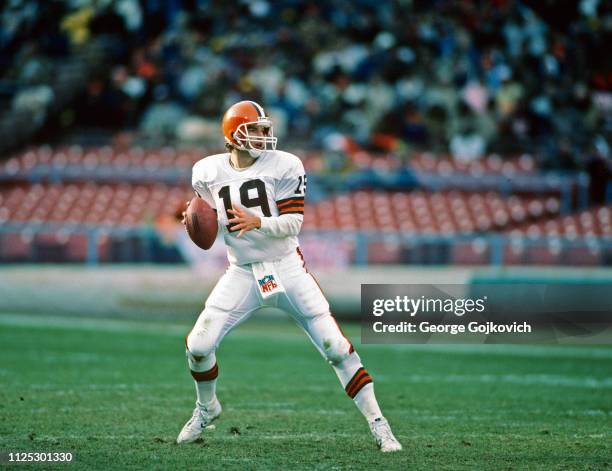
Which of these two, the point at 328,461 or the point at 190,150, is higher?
the point at 328,461

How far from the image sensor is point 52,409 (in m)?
6.50

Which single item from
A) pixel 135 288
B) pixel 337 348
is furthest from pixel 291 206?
pixel 135 288

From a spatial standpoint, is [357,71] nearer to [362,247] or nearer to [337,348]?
[362,247]

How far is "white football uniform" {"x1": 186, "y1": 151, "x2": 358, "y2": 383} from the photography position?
5.29m

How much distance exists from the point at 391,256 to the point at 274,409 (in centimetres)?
638

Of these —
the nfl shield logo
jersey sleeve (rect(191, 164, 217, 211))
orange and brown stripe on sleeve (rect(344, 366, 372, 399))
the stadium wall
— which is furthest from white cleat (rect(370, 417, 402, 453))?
the stadium wall

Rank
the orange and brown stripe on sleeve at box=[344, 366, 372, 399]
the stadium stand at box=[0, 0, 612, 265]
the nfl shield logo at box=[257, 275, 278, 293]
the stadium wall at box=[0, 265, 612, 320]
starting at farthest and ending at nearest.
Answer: the stadium stand at box=[0, 0, 612, 265] → the stadium wall at box=[0, 265, 612, 320] → the nfl shield logo at box=[257, 275, 278, 293] → the orange and brown stripe on sleeve at box=[344, 366, 372, 399]

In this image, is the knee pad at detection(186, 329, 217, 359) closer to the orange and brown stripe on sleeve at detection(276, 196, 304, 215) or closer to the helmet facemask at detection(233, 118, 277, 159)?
the orange and brown stripe on sleeve at detection(276, 196, 304, 215)

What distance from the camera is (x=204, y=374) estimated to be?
5.39m

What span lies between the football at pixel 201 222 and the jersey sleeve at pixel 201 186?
0.15m

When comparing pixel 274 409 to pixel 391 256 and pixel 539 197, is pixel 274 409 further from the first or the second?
pixel 539 197

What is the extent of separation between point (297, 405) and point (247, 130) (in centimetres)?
235

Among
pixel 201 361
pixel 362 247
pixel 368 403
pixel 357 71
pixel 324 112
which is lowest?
pixel 324 112

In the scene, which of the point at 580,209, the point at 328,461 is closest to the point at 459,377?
the point at 328,461
